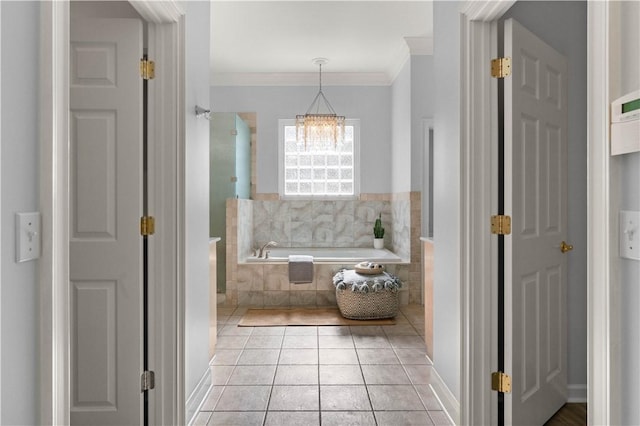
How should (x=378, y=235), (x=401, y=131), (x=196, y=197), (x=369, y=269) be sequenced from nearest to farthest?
(x=196, y=197)
(x=369, y=269)
(x=401, y=131)
(x=378, y=235)

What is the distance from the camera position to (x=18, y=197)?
989mm

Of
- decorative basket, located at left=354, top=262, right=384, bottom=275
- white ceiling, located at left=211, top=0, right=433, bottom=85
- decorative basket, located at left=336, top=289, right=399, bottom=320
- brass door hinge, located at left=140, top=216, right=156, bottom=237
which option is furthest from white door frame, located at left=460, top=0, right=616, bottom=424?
decorative basket, located at left=354, top=262, right=384, bottom=275

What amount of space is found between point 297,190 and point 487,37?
13.9ft

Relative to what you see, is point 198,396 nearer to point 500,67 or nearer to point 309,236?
point 500,67

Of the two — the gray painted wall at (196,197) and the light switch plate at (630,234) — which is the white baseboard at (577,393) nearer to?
the light switch plate at (630,234)

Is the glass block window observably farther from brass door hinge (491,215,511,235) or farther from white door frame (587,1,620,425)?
white door frame (587,1,620,425)

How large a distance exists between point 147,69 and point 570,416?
8.93 ft

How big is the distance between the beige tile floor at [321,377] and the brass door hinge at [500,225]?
41.9 inches

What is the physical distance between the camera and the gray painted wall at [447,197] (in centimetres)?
214

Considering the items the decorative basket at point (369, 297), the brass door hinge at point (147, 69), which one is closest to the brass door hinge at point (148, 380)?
the brass door hinge at point (147, 69)

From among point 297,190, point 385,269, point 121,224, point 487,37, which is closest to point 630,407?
point 487,37

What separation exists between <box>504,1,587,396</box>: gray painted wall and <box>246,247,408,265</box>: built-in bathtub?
2497 mm

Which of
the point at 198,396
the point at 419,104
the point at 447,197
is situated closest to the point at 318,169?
the point at 419,104

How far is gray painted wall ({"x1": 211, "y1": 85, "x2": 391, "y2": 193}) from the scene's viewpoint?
235 inches
